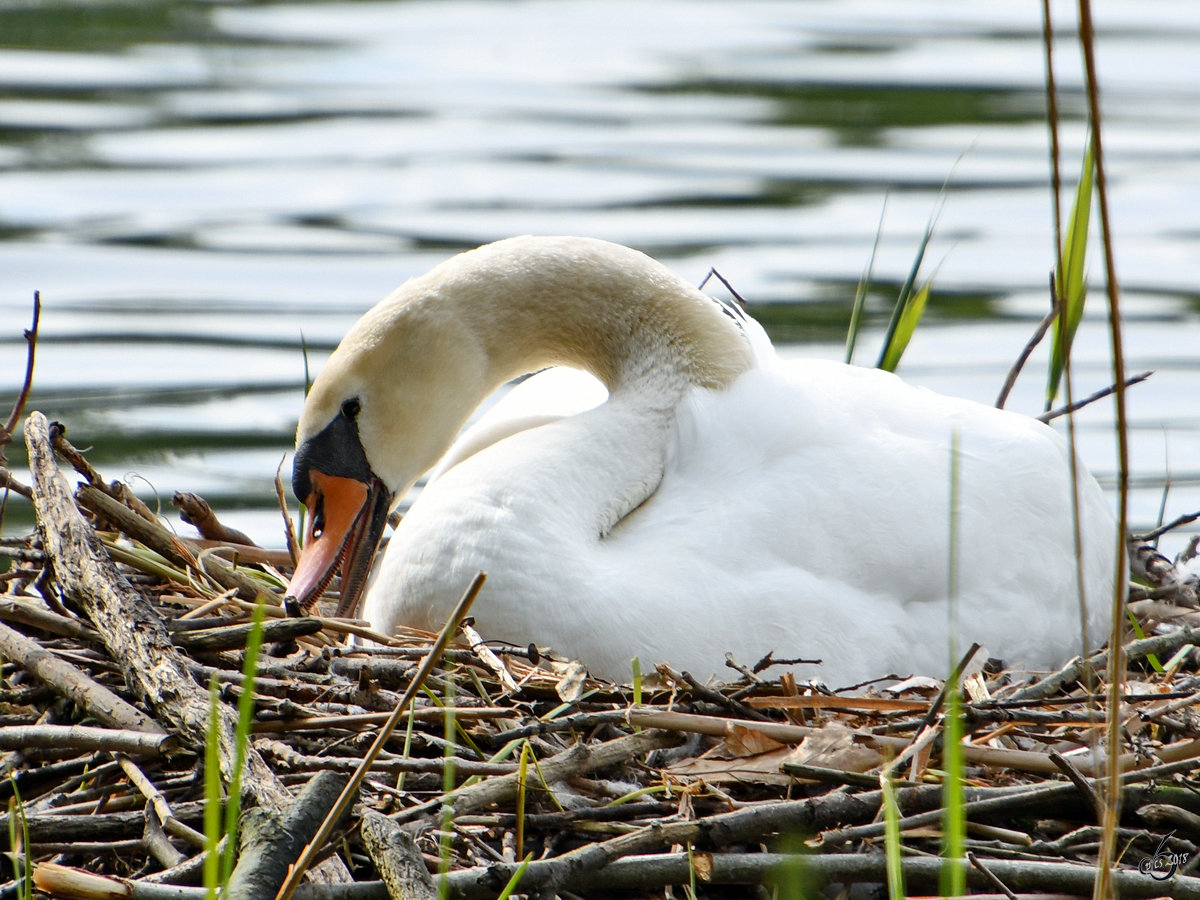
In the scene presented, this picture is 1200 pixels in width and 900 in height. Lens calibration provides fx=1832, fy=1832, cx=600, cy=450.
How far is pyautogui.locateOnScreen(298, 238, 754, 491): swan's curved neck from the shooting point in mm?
4492

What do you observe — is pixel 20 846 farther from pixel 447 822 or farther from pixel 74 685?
pixel 447 822

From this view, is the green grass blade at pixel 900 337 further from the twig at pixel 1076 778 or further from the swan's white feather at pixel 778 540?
the twig at pixel 1076 778

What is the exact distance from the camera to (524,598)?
12.4ft

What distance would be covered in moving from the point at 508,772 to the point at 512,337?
6.31 feet

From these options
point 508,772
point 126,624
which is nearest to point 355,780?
point 508,772

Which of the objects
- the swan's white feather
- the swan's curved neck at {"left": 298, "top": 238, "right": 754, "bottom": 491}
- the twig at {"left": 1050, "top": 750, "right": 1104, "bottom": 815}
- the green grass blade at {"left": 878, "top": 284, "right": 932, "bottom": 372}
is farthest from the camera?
the green grass blade at {"left": 878, "top": 284, "right": 932, "bottom": 372}

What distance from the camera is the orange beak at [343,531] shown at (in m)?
4.37

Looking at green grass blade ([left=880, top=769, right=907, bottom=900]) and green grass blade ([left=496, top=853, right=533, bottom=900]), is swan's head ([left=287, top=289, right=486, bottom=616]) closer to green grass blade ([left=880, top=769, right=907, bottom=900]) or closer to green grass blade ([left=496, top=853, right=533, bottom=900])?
green grass blade ([left=496, top=853, right=533, bottom=900])

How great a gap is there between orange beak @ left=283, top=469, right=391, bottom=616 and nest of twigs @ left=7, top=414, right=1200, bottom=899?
0.81 meters

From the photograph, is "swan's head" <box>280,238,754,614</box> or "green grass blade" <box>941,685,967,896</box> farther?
"swan's head" <box>280,238,754,614</box>

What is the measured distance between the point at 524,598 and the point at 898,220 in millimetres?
7543

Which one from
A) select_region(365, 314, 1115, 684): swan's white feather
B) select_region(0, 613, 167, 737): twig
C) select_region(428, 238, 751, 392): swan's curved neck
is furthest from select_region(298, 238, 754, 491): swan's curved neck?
select_region(0, 613, 167, 737): twig

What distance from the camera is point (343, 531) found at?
4402mm

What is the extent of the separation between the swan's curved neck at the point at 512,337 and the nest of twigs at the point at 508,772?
1.06 meters
